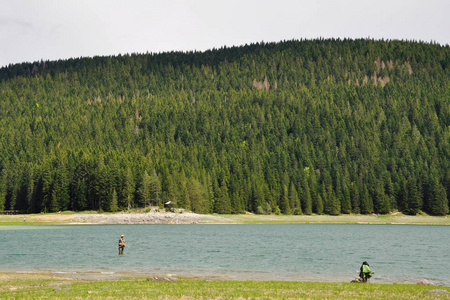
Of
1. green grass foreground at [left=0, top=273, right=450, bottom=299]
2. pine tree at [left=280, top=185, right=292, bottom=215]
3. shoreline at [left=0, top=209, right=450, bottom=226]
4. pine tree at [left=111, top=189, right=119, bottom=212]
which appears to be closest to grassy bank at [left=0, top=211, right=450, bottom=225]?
shoreline at [left=0, top=209, right=450, bottom=226]

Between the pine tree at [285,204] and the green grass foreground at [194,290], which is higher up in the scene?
the pine tree at [285,204]

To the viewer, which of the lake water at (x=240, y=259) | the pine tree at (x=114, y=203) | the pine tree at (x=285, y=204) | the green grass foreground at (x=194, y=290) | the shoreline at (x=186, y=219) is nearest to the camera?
the green grass foreground at (x=194, y=290)

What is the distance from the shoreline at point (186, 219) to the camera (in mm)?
113844

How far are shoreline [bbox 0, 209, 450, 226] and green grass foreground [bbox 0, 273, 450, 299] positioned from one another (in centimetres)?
8787

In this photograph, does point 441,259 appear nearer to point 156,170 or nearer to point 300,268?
point 300,268

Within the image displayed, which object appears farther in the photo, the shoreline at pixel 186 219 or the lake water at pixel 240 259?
the shoreline at pixel 186 219

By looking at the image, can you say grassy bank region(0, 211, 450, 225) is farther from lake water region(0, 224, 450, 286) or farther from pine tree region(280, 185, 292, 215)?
lake water region(0, 224, 450, 286)

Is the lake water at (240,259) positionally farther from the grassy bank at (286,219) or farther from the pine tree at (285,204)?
the pine tree at (285,204)

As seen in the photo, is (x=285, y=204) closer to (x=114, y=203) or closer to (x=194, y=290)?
(x=114, y=203)

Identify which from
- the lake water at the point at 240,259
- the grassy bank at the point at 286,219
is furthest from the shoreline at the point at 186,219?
the lake water at the point at 240,259

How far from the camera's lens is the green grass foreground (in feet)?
77.4

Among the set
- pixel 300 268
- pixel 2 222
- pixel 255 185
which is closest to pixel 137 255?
pixel 300 268

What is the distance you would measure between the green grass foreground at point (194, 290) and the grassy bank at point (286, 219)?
88.2 meters

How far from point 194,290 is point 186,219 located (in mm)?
96398
